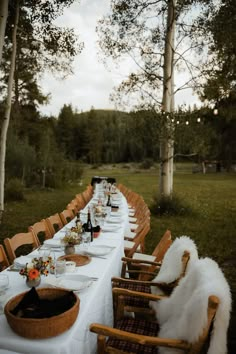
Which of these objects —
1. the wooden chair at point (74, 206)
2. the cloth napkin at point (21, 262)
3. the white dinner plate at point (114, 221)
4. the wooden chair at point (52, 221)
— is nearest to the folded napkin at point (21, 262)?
the cloth napkin at point (21, 262)

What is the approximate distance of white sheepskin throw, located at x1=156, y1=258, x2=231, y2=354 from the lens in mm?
1750

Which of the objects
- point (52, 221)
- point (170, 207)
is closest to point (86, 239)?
point (52, 221)

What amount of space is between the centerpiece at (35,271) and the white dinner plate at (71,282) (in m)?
0.08

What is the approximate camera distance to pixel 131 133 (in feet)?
33.1

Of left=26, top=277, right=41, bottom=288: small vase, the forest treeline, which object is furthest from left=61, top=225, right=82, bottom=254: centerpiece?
the forest treeline

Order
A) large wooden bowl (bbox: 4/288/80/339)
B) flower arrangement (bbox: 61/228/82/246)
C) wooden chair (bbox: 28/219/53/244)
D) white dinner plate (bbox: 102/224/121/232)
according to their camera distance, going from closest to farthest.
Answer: large wooden bowl (bbox: 4/288/80/339) → flower arrangement (bbox: 61/228/82/246) → wooden chair (bbox: 28/219/53/244) → white dinner plate (bbox: 102/224/121/232)

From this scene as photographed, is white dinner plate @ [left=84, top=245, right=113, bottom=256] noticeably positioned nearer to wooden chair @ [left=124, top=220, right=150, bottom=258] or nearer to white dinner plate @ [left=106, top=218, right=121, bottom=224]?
wooden chair @ [left=124, top=220, right=150, bottom=258]

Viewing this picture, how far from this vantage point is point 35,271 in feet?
7.40

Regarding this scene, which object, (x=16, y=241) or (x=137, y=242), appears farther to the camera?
(x=137, y=242)

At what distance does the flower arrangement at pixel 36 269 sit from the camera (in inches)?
88.5

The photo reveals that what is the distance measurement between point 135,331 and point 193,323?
75cm

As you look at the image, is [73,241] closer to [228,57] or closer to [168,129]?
[168,129]

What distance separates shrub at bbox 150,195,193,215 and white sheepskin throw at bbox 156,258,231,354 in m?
7.40

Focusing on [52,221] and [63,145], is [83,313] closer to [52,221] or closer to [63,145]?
[52,221]
